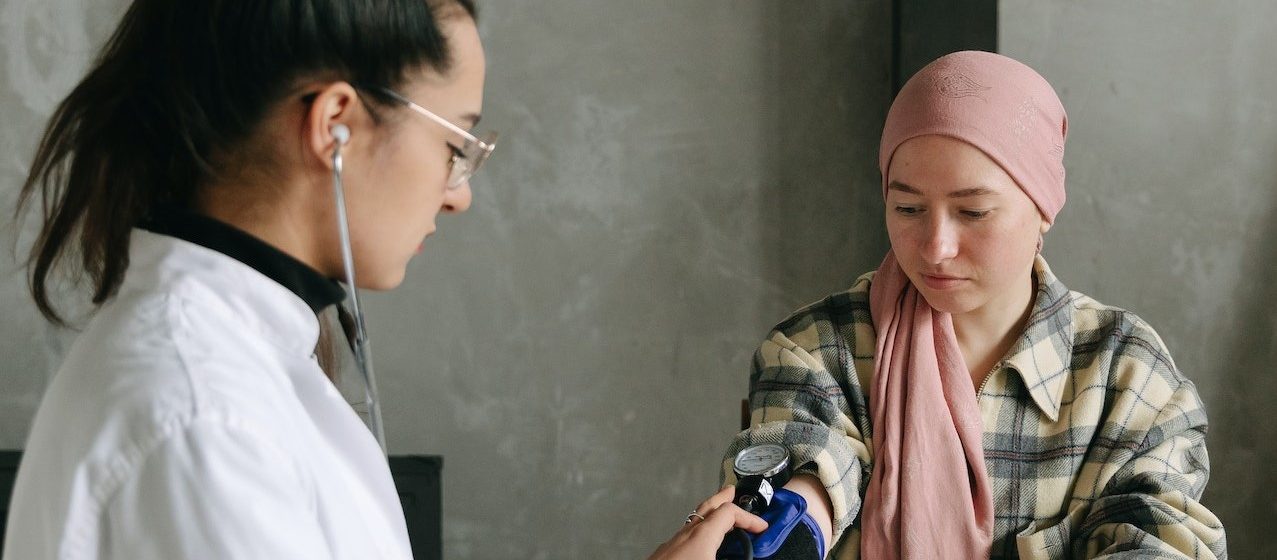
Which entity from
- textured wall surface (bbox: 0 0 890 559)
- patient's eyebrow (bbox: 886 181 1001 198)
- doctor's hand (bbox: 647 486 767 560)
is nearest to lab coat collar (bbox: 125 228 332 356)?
doctor's hand (bbox: 647 486 767 560)

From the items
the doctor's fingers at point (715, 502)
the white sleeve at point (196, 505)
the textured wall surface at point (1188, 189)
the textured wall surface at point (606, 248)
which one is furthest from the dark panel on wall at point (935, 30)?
the white sleeve at point (196, 505)

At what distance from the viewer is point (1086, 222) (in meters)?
2.27

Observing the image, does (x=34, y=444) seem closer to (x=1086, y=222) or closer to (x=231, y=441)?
(x=231, y=441)

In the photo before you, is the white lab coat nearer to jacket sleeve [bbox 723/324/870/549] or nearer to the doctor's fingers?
the doctor's fingers

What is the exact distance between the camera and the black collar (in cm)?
84

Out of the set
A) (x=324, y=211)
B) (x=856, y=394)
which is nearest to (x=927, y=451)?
(x=856, y=394)

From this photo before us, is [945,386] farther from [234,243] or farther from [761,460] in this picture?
[234,243]

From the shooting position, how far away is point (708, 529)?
4.08 feet

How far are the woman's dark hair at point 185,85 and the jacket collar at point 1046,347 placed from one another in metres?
0.90

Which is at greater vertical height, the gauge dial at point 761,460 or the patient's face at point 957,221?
the patient's face at point 957,221

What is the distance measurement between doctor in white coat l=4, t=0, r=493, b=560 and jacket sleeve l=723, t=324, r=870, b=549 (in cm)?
64

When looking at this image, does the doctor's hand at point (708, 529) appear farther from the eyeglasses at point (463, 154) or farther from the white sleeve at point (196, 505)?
the white sleeve at point (196, 505)

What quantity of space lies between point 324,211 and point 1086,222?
5.81 ft

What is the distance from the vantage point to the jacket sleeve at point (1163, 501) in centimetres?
133
